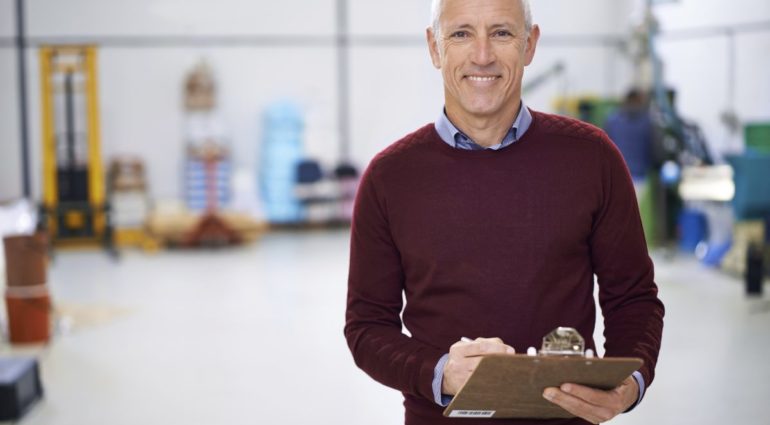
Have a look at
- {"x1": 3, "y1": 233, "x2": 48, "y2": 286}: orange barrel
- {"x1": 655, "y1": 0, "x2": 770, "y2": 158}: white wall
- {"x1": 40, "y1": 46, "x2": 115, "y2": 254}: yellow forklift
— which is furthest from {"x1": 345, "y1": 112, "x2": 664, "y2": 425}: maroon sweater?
{"x1": 40, "y1": 46, "x2": 115, "y2": 254}: yellow forklift

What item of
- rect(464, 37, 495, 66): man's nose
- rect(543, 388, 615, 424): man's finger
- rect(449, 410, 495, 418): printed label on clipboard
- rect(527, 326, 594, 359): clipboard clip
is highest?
rect(464, 37, 495, 66): man's nose

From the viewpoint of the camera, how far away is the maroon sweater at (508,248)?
1734mm

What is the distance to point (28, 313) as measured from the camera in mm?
6293

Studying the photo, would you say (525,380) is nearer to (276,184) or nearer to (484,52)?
(484,52)

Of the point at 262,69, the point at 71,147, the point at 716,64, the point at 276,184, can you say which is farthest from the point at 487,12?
the point at 262,69

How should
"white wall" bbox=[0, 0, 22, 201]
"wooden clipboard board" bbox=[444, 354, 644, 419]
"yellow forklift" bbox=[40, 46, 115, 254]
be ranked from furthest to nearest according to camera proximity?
"white wall" bbox=[0, 0, 22, 201], "yellow forklift" bbox=[40, 46, 115, 254], "wooden clipboard board" bbox=[444, 354, 644, 419]

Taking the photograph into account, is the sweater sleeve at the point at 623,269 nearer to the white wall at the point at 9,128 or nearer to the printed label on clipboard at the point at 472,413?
the printed label on clipboard at the point at 472,413

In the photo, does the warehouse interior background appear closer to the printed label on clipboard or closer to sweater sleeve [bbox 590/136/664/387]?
sweater sleeve [bbox 590/136/664/387]

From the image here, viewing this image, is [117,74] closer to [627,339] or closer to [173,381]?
[173,381]

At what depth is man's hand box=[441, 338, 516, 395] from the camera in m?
1.58

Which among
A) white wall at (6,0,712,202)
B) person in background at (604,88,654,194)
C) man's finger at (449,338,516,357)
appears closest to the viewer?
man's finger at (449,338,516,357)

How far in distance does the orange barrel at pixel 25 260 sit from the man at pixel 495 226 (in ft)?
16.0

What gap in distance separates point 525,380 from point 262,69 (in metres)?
11.9

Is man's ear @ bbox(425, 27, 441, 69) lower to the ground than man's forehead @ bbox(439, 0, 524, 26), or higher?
lower
